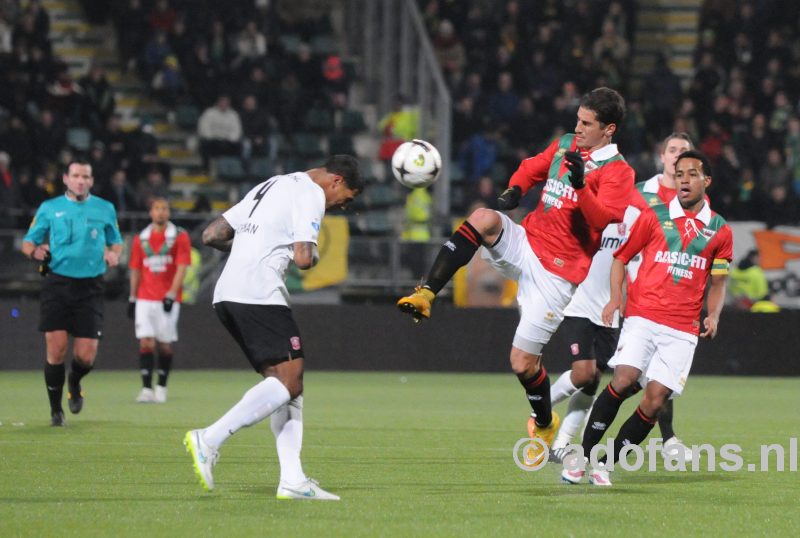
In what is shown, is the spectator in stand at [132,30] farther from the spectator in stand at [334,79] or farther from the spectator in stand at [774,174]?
the spectator in stand at [774,174]

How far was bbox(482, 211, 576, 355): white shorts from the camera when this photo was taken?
930 centimetres

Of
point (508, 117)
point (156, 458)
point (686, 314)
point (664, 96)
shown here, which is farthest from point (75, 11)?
point (686, 314)

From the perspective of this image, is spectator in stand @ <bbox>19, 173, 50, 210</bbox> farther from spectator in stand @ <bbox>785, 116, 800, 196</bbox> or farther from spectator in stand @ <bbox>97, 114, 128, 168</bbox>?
spectator in stand @ <bbox>785, 116, 800, 196</bbox>

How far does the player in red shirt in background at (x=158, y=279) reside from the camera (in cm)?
1642

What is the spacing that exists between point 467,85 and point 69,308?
1435cm

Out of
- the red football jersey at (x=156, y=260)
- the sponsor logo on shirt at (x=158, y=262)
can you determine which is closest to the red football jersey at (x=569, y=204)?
the red football jersey at (x=156, y=260)

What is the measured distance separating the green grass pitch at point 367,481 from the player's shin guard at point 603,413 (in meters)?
0.34

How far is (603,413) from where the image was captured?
898 centimetres

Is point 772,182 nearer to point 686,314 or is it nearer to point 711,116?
point 711,116

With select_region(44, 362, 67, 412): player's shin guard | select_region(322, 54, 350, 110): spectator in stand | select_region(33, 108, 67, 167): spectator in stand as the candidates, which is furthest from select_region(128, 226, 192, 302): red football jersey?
select_region(322, 54, 350, 110): spectator in stand

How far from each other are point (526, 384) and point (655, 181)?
1.95 meters

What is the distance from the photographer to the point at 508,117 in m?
25.8

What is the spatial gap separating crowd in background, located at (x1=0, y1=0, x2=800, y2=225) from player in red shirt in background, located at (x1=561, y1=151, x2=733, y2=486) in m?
14.1

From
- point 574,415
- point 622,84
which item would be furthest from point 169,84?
point 574,415
